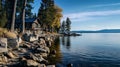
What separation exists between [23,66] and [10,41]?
28.2ft

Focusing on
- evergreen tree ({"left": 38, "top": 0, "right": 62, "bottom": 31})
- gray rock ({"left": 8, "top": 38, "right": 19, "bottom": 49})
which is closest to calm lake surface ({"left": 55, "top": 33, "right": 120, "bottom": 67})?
gray rock ({"left": 8, "top": 38, "right": 19, "bottom": 49})

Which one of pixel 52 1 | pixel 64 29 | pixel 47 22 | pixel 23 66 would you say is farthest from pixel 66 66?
pixel 64 29

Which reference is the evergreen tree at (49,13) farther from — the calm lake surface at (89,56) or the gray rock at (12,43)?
the gray rock at (12,43)

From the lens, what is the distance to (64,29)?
137 meters

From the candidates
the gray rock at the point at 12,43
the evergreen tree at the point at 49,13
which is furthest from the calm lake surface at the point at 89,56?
the evergreen tree at the point at 49,13

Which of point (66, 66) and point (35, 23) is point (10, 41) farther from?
point (35, 23)

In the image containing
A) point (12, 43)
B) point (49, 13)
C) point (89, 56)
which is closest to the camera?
point (12, 43)

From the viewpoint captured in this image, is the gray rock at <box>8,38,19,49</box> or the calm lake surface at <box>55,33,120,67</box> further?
the gray rock at <box>8,38,19,49</box>

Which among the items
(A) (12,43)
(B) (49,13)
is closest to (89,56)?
(A) (12,43)

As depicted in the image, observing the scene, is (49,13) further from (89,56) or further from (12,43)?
(12,43)

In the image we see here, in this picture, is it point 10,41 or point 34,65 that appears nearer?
point 34,65

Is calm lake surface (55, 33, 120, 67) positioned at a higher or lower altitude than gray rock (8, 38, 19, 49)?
lower

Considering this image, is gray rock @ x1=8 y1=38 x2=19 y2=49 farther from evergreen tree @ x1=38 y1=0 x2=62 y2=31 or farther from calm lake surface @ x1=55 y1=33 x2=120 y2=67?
evergreen tree @ x1=38 y1=0 x2=62 y2=31

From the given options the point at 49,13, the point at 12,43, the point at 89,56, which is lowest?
the point at 89,56
